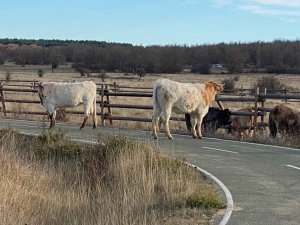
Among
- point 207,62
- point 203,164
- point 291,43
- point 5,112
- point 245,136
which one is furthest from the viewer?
point 291,43

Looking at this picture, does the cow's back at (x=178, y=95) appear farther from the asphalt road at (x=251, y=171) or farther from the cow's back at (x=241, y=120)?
the cow's back at (x=241, y=120)

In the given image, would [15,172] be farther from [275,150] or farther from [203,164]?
[275,150]

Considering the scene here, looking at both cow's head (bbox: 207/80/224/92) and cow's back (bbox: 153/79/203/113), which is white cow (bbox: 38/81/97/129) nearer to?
cow's back (bbox: 153/79/203/113)

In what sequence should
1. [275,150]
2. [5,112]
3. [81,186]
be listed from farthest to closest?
[5,112], [275,150], [81,186]

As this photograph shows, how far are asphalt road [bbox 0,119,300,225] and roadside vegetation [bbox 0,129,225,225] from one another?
550 millimetres

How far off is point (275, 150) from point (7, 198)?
320 inches

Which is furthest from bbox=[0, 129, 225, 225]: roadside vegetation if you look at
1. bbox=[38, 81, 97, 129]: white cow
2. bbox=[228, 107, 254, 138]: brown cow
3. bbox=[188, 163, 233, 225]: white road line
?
bbox=[228, 107, 254, 138]: brown cow

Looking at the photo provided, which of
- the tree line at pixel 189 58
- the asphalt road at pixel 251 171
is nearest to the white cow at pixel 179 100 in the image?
the asphalt road at pixel 251 171

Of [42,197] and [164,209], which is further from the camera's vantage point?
[42,197]

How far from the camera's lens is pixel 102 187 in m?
11.5

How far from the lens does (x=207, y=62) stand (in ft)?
378

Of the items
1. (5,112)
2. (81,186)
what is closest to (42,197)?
(81,186)

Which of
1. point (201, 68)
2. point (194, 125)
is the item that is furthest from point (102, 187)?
point (201, 68)

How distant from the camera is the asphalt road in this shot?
8305 mm
